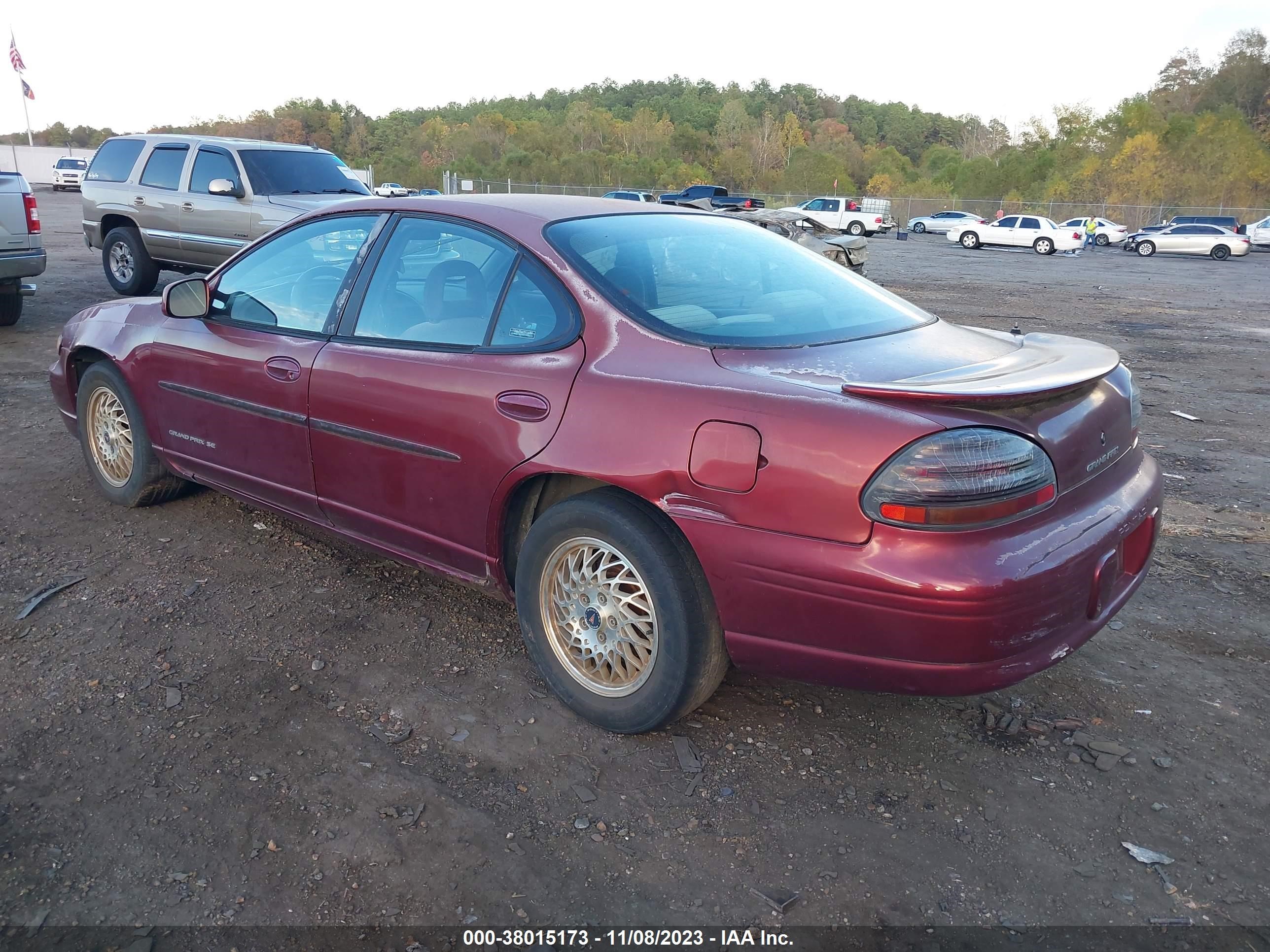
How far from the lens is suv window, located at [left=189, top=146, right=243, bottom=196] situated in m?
10.3

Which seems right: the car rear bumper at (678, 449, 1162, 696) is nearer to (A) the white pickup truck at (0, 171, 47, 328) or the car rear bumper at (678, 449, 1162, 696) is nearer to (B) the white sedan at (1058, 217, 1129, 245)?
(A) the white pickup truck at (0, 171, 47, 328)

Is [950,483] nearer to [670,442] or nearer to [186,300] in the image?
[670,442]

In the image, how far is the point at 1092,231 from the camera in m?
40.7

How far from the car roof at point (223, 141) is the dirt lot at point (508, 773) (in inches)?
298

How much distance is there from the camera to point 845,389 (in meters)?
2.41

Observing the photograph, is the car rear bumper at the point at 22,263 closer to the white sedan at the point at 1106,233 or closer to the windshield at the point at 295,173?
the windshield at the point at 295,173

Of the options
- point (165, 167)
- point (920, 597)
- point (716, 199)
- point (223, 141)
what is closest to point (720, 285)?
point (920, 597)

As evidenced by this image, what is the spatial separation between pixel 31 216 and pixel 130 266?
2.38 metres

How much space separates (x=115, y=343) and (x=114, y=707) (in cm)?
211

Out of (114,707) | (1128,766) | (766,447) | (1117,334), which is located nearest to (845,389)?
(766,447)

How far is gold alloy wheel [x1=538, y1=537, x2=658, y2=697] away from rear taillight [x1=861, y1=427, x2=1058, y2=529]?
753mm

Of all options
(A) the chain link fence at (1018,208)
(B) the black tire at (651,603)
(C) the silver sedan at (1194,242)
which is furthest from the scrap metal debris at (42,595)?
(A) the chain link fence at (1018,208)

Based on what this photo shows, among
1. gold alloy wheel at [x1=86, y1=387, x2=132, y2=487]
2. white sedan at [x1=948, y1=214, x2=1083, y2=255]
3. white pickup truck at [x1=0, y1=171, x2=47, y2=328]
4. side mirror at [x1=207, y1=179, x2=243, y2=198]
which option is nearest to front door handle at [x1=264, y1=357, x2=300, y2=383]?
gold alloy wheel at [x1=86, y1=387, x2=132, y2=487]

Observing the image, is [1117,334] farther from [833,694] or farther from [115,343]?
[115,343]
